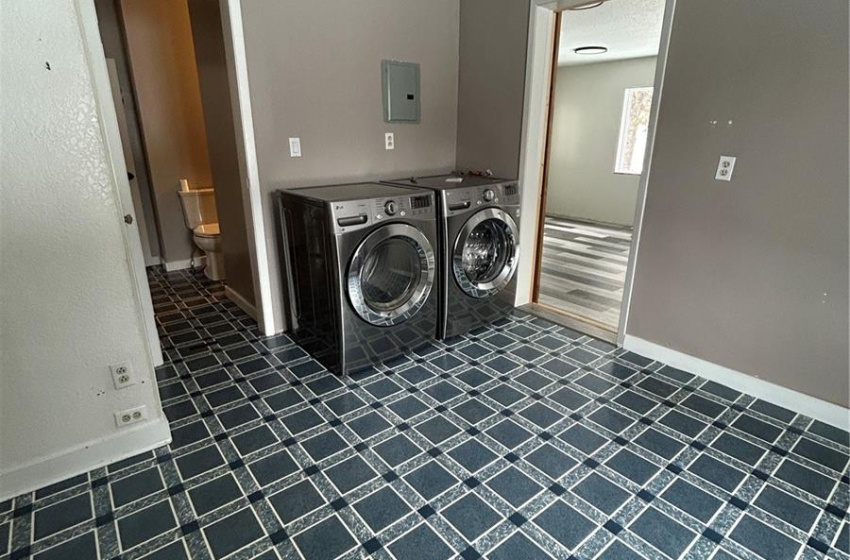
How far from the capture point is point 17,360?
1.53 m

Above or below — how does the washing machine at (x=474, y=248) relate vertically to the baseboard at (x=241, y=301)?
above

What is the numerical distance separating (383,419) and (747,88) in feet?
7.39

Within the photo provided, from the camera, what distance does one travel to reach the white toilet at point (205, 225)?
147 inches

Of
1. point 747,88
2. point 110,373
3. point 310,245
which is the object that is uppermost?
point 747,88

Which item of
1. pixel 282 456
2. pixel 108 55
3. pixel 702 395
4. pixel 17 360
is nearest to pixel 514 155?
pixel 702 395

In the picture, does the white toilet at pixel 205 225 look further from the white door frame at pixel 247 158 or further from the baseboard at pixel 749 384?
the baseboard at pixel 749 384

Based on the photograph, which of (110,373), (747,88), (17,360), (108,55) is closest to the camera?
(17,360)

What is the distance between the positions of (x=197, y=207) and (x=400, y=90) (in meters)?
2.21

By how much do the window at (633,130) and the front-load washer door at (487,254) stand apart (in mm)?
4029

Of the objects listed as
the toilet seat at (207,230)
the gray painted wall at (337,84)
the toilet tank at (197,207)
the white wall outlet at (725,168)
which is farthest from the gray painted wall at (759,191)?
the toilet tank at (197,207)

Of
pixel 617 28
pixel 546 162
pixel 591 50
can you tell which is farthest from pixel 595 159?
pixel 546 162

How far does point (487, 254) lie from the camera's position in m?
3.02

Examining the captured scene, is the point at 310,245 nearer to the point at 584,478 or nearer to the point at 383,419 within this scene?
the point at 383,419

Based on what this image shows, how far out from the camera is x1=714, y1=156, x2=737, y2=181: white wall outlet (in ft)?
7.02
